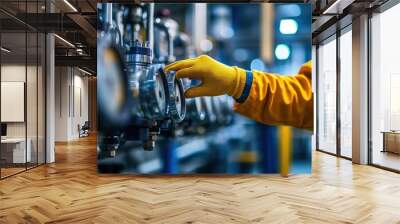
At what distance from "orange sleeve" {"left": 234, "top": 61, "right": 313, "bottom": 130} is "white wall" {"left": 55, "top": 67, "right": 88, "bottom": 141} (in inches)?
420

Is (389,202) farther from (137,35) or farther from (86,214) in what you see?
(137,35)

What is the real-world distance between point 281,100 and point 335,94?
413 centimetres

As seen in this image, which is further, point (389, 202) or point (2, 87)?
point (2, 87)

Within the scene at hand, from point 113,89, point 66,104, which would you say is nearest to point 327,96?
point 113,89

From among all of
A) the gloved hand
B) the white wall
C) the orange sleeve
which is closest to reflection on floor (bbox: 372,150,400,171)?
the orange sleeve

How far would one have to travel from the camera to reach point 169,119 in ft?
20.5

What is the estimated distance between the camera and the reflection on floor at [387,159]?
23.4 feet

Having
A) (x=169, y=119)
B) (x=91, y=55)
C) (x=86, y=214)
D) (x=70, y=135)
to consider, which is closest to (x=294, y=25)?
(x=169, y=119)

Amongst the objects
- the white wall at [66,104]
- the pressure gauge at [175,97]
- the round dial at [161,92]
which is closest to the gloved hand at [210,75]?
the pressure gauge at [175,97]

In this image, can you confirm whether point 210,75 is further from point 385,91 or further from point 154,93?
point 385,91

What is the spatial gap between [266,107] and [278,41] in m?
1.09

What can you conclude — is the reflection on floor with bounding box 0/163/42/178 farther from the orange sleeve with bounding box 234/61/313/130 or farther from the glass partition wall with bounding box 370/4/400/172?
the glass partition wall with bounding box 370/4/400/172

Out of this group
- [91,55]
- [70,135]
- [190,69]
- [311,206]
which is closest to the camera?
[311,206]

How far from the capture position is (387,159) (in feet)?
24.4
